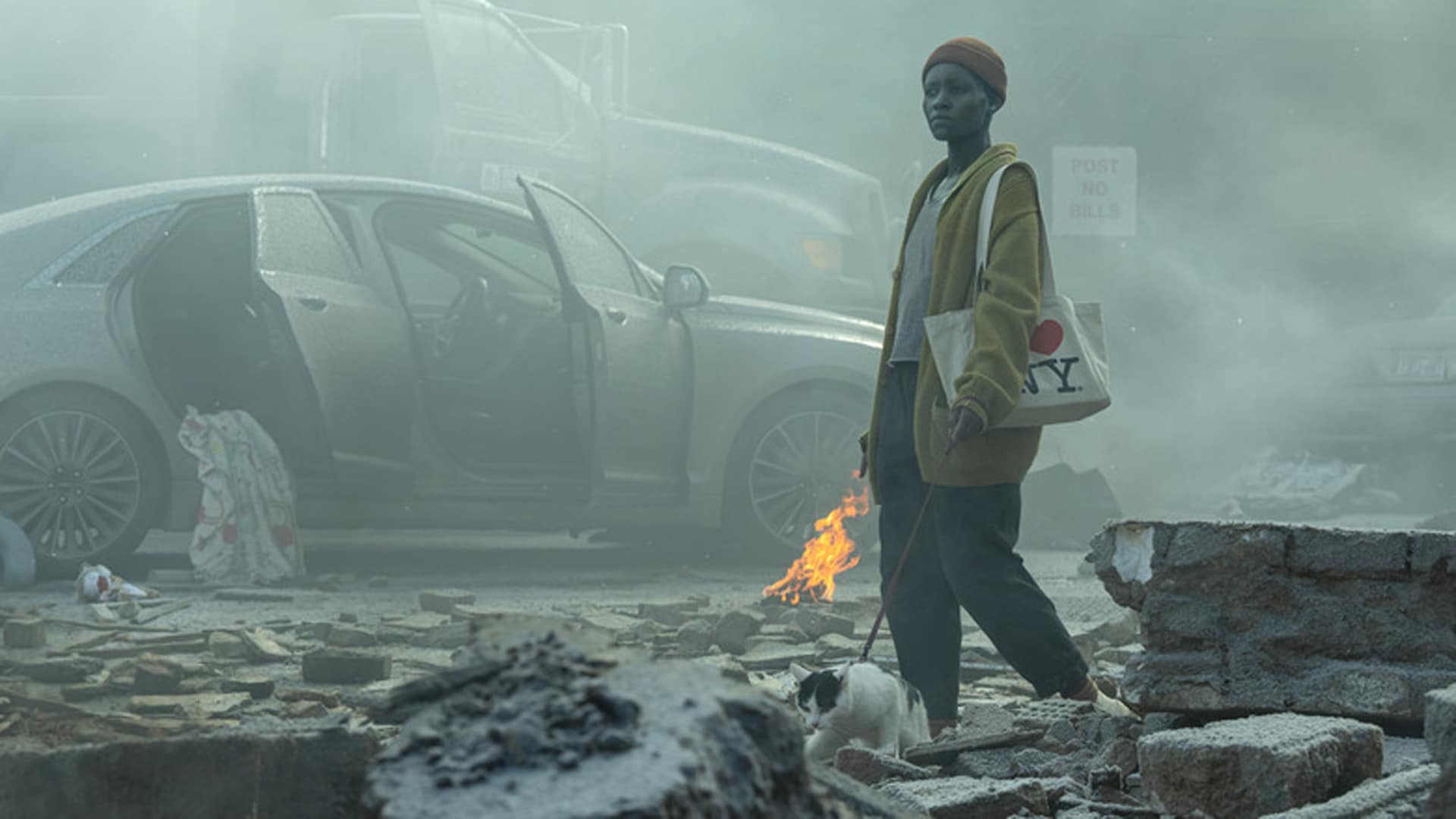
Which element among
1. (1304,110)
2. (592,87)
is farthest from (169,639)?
(1304,110)

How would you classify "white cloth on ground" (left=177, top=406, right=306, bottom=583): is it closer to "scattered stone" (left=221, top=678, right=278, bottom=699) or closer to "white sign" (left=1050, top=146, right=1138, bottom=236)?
"scattered stone" (left=221, top=678, right=278, bottom=699)

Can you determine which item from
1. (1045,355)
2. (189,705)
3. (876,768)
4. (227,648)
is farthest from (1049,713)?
(227,648)

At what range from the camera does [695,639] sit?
17.6 ft

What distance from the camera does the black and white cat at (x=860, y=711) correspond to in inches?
139

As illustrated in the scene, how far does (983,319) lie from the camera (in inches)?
140

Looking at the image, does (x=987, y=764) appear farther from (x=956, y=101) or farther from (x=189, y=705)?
(x=189, y=705)

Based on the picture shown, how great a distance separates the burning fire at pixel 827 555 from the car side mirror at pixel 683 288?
121 centimetres

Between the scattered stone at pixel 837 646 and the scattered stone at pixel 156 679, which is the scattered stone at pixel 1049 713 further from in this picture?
the scattered stone at pixel 156 679

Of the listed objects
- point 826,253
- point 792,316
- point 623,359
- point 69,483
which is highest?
point 826,253

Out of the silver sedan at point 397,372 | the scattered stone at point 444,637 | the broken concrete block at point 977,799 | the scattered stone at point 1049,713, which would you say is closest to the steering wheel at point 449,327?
the silver sedan at point 397,372

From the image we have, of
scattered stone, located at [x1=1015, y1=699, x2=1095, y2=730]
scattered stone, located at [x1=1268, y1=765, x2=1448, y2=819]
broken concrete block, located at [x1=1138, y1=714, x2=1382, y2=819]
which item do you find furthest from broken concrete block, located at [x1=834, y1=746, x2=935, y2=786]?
scattered stone, located at [x1=1268, y1=765, x2=1448, y2=819]

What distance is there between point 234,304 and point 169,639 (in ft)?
7.12

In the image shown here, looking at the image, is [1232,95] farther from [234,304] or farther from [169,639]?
[169,639]

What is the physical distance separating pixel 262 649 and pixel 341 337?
208cm
